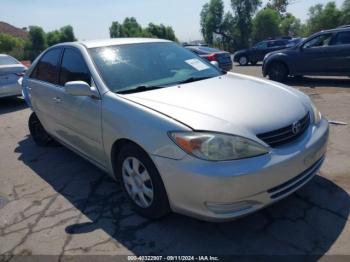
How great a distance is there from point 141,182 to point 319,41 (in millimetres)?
8824

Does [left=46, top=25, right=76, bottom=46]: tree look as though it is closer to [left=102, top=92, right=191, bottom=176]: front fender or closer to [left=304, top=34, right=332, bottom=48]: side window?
[left=304, top=34, right=332, bottom=48]: side window

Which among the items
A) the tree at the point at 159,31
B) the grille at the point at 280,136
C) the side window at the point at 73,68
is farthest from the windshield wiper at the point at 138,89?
the tree at the point at 159,31

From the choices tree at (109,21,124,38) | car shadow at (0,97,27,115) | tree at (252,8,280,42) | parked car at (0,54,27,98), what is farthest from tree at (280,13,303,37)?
parked car at (0,54,27,98)

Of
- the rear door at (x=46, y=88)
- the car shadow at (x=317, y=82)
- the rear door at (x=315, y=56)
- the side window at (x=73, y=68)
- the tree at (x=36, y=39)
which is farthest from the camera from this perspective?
the tree at (x=36, y=39)

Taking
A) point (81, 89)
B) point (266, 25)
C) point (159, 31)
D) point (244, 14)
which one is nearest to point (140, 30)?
point (159, 31)

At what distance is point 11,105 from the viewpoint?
10188 millimetres

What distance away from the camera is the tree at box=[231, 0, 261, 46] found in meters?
56.2

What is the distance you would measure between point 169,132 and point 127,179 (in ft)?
2.85

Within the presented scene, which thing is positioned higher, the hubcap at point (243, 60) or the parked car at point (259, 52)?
the parked car at point (259, 52)

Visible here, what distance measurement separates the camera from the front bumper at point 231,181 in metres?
2.62

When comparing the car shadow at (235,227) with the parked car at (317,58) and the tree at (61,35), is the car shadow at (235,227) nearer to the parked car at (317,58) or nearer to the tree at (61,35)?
the parked car at (317,58)

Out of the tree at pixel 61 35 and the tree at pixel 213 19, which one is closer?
the tree at pixel 61 35

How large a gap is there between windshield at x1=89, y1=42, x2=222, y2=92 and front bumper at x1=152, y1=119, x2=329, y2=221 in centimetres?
112

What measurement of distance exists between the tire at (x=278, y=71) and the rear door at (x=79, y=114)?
7999mm
